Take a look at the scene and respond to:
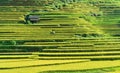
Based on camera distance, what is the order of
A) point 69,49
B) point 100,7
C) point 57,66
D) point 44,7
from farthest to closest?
1. point 100,7
2. point 44,7
3. point 69,49
4. point 57,66

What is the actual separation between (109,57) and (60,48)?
13.3 ft

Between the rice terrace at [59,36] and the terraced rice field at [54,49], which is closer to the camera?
the terraced rice field at [54,49]

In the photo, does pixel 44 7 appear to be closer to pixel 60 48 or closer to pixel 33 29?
pixel 33 29

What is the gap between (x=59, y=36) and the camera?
3122 cm

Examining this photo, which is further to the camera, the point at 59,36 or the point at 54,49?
the point at 59,36

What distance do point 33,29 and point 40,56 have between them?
7288mm

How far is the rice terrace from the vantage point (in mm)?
24062

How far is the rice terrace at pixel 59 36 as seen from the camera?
78.9ft

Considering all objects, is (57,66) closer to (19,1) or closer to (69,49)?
(69,49)

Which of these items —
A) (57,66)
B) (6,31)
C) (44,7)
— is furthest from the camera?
(44,7)

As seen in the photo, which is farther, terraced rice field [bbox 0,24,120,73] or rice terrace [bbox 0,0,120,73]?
rice terrace [bbox 0,0,120,73]

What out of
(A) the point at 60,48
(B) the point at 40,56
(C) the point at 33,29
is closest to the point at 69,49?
(A) the point at 60,48

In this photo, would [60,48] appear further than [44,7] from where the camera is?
No

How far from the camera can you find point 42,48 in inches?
1089
